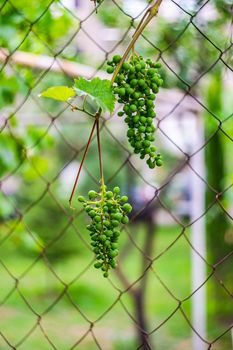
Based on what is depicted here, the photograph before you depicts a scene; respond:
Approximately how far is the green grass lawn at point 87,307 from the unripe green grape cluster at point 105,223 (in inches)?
97.2

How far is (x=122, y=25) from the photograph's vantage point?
314cm

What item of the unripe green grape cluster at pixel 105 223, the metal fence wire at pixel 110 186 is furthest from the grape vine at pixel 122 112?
the metal fence wire at pixel 110 186

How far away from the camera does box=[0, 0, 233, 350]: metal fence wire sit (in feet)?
3.74

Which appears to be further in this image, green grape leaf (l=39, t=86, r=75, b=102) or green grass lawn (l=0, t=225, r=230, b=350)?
green grass lawn (l=0, t=225, r=230, b=350)

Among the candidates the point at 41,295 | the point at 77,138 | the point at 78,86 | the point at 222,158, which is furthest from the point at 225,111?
the point at 77,138

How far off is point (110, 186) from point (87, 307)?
142cm

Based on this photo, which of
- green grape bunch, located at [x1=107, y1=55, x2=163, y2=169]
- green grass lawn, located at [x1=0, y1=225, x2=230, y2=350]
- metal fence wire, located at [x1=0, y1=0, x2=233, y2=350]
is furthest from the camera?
green grass lawn, located at [x1=0, y1=225, x2=230, y2=350]

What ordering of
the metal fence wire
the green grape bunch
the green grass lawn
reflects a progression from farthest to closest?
the green grass lawn
the metal fence wire
the green grape bunch

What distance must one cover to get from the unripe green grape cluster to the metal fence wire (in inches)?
7.4

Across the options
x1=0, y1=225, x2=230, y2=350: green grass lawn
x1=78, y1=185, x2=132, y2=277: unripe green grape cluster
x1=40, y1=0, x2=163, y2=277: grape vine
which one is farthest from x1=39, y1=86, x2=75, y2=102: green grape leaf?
x1=0, y1=225, x2=230, y2=350: green grass lawn

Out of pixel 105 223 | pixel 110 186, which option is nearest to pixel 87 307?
pixel 110 186

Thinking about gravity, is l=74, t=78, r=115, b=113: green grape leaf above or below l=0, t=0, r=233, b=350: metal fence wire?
below

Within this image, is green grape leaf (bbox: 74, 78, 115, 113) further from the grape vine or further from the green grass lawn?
the green grass lawn

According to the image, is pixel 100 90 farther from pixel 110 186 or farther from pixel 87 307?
pixel 87 307
